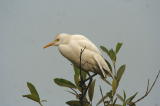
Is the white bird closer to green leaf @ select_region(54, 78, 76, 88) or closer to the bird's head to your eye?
the bird's head

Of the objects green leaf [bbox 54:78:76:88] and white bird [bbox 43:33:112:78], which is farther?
white bird [bbox 43:33:112:78]

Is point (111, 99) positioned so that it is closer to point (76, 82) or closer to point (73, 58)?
point (76, 82)

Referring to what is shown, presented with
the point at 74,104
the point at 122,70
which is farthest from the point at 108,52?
the point at 74,104

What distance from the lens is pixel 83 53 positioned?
0.76 metres

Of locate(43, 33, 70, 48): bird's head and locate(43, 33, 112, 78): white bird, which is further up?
locate(43, 33, 70, 48): bird's head

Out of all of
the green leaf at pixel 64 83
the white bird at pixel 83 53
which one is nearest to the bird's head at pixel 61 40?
the white bird at pixel 83 53

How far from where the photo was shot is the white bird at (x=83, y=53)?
74cm

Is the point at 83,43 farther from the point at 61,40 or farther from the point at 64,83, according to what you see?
the point at 64,83

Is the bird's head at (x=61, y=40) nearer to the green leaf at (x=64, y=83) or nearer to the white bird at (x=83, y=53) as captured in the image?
the white bird at (x=83, y=53)

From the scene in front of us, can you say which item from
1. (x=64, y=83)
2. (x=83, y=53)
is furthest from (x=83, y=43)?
(x=64, y=83)

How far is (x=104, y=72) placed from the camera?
0.77 meters

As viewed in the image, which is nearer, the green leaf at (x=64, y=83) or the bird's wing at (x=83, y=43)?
the green leaf at (x=64, y=83)

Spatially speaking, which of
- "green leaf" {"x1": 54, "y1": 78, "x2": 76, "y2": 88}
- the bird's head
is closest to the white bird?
the bird's head

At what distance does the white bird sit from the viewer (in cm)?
74
